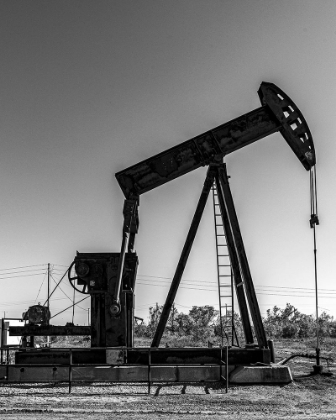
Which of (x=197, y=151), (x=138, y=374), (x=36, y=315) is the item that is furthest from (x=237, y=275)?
(x=36, y=315)

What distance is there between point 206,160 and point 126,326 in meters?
3.48

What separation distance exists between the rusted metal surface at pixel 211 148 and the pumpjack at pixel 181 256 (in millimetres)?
19

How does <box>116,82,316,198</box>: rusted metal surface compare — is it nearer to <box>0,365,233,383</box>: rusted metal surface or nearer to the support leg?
the support leg

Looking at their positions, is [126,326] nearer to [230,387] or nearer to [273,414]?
[230,387]

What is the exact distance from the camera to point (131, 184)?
1011 cm

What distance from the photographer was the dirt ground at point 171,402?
6.48m

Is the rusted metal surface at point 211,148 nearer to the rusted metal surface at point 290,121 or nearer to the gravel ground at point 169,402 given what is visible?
the rusted metal surface at point 290,121

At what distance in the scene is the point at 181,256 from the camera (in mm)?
10047

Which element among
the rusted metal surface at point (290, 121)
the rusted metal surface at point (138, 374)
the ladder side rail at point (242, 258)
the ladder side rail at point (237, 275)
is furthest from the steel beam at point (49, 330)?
the rusted metal surface at point (290, 121)

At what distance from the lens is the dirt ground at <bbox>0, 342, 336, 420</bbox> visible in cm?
648

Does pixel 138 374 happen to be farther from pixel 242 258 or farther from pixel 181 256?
pixel 242 258

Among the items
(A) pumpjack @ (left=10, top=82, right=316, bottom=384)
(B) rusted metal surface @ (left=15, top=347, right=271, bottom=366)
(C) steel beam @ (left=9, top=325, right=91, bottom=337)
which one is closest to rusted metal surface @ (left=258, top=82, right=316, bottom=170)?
(A) pumpjack @ (left=10, top=82, right=316, bottom=384)

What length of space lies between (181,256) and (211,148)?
216 cm

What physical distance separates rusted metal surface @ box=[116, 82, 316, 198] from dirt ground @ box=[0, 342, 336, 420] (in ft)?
12.4
